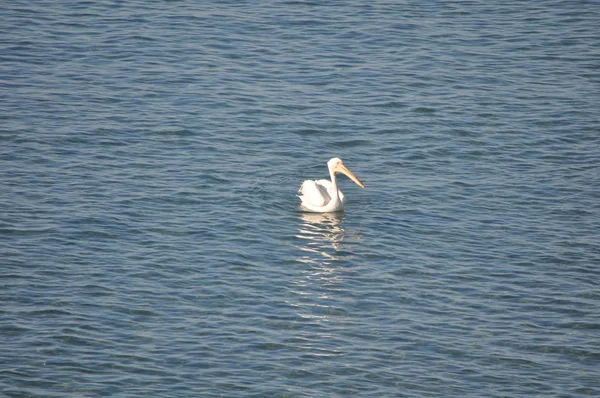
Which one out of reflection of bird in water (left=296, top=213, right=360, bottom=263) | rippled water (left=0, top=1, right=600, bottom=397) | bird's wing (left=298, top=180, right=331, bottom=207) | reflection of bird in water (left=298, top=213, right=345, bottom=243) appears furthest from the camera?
bird's wing (left=298, top=180, right=331, bottom=207)

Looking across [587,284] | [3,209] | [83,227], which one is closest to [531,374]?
[587,284]

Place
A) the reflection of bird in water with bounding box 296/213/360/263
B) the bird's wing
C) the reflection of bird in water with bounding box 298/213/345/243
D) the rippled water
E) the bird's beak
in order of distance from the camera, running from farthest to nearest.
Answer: the bird's beak → the bird's wing → the reflection of bird in water with bounding box 298/213/345/243 → the reflection of bird in water with bounding box 296/213/360/263 → the rippled water

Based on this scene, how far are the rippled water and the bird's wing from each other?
328 millimetres

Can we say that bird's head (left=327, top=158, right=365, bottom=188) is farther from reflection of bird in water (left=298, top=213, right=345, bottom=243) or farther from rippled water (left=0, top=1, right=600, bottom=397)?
reflection of bird in water (left=298, top=213, right=345, bottom=243)

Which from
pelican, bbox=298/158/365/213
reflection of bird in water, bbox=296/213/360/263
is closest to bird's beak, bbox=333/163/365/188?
pelican, bbox=298/158/365/213

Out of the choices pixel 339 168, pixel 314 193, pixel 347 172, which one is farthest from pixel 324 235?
pixel 339 168

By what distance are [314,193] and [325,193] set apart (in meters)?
0.60

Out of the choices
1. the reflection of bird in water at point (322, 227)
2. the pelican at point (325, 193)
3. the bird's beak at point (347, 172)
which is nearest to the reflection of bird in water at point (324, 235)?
the reflection of bird in water at point (322, 227)

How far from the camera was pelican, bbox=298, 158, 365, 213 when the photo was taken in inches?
802

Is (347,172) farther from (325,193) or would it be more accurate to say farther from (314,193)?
(314,193)

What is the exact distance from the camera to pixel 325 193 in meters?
20.8

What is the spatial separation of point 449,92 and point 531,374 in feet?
41.4

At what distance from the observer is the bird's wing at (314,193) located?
2030 centimetres

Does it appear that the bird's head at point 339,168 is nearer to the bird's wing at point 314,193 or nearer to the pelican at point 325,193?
the pelican at point 325,193
